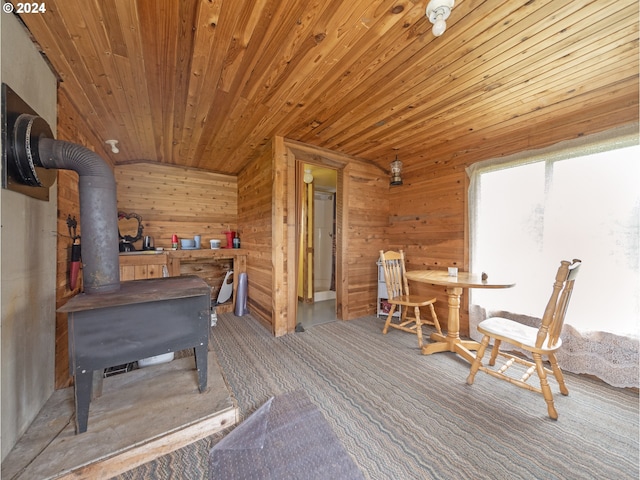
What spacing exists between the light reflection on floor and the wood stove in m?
1.84

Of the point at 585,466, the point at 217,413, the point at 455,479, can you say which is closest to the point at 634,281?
the point at 585,466

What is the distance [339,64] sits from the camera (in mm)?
1525

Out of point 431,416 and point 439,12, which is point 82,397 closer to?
point 431,416

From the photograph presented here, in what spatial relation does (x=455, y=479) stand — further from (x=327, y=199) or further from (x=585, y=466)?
(x=327, y=199)

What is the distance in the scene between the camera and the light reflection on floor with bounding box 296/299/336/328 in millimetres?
3254

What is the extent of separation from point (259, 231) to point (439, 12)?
274 centimetres

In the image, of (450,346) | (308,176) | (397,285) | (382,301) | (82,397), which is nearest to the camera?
(82,397)

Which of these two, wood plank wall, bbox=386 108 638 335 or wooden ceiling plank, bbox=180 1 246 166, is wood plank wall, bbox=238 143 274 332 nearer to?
wooden ceiling plank, bbox=180 1 246 166

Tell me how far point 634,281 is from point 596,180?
34.1 inches

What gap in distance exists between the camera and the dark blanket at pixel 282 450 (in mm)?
1120

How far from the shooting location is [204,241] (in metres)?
3.91

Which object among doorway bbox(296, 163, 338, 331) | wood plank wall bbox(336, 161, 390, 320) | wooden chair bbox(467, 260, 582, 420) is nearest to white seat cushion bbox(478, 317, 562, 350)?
wooden chair bbox(467, 260, 582, 420)

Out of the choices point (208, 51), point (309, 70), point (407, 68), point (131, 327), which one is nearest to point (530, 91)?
point (407, 68)

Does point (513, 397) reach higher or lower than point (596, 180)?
lower
